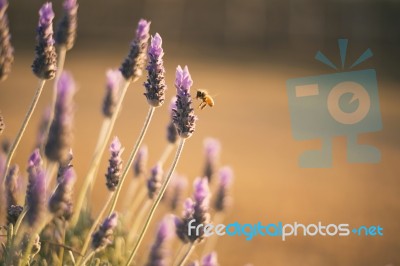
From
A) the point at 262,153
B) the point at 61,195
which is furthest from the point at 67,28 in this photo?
the point at 262,153

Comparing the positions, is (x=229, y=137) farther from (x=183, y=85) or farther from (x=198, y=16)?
(x=198, y=16)

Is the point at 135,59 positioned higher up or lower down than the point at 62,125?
higher up

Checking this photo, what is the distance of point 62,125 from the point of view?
790 mm

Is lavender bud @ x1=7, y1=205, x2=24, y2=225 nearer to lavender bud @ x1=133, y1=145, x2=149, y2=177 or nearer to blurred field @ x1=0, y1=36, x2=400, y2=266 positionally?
lavender bud @ x1=133, y1=145, x2=149, y2=177

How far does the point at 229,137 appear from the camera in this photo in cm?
388

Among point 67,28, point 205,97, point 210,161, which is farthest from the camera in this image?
point 210,161

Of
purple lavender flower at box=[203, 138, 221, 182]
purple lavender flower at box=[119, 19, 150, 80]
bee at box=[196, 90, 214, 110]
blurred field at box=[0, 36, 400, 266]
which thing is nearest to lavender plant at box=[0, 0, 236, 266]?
purple lavender flower at box=[119, 19, 150, 80]

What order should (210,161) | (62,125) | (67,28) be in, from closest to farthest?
(62,125), (67,28), (210,161)

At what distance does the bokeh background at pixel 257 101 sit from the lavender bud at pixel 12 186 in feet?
1.42

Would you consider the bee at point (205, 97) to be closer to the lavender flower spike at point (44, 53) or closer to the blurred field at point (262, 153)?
the lavender flower spike at point (44, 53)

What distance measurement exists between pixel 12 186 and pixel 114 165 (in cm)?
19

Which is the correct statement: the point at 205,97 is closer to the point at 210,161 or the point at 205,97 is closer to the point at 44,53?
the point at 210,161

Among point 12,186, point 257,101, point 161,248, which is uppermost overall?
point 257,101

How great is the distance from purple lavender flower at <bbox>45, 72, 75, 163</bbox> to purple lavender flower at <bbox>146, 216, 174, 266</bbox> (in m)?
0.19
